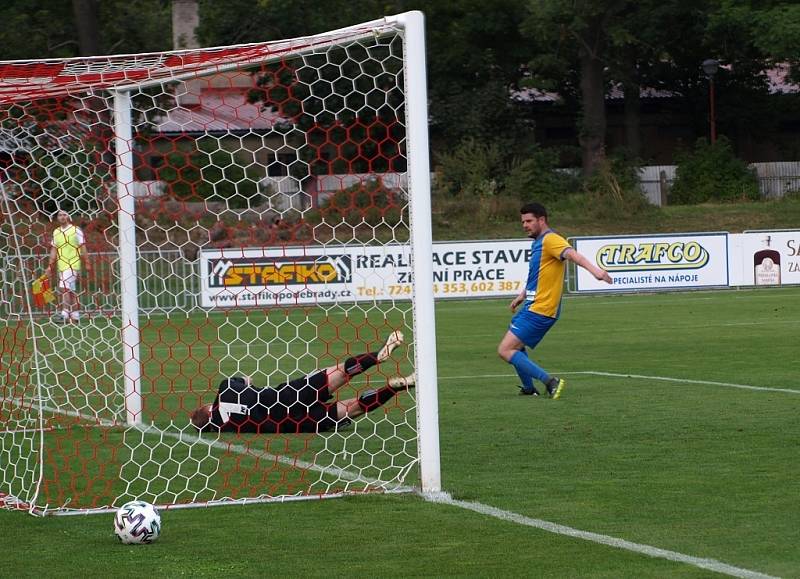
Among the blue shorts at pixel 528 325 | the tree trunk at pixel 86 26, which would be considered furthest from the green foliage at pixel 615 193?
the blue shorts at pixel 528 325

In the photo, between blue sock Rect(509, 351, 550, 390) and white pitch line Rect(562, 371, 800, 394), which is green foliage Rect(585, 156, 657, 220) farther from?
blue sock Rect(509, 351, 550, 390)

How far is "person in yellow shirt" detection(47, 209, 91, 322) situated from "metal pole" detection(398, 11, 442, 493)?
4592 millimetres

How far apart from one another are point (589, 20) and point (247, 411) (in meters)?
36.8

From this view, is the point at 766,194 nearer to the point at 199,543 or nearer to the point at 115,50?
the point at 115,50

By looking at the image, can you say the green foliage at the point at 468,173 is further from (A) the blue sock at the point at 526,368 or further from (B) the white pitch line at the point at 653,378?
(A) the blue sock at the point at 526,368

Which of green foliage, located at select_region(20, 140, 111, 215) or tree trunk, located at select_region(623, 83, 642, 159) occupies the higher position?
tree trunk, located at select_region(623, 83, 642, 159)

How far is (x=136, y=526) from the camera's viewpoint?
603 centimetres

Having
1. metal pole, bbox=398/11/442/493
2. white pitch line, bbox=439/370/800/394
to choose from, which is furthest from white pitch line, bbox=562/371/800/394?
metal pole, bbox=398/11/442/493

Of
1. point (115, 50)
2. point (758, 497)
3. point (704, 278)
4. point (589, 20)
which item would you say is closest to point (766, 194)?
point (589, 20)

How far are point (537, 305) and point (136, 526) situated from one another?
6.08 metres

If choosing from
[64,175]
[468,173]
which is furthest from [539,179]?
[64,175]

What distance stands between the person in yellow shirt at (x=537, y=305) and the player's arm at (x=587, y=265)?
0.22 metres

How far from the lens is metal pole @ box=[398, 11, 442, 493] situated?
→ 7094 millimetres

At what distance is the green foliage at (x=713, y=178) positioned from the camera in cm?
4197
